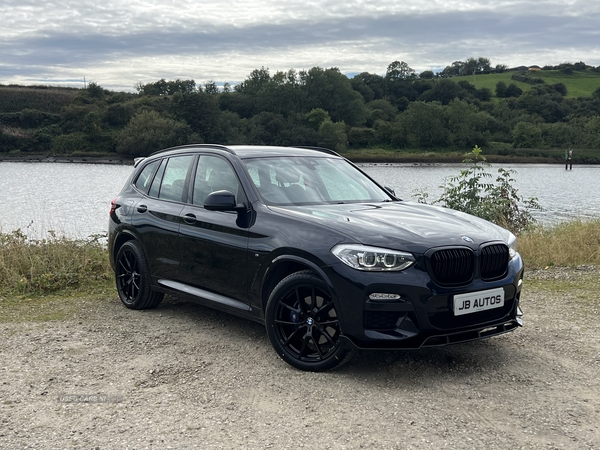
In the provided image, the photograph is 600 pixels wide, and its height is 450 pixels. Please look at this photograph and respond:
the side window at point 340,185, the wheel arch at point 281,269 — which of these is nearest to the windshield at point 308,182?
the side window at point 340,185

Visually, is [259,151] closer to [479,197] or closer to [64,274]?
[64,274]

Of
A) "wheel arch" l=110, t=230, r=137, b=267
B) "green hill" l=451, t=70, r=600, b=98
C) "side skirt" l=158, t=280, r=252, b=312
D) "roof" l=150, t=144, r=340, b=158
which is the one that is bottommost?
"side skirt" l=158, t=280, r=252, b=312

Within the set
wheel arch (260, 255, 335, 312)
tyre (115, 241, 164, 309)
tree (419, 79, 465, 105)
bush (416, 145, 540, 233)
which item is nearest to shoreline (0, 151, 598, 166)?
tree (419, 79, 465, 105)

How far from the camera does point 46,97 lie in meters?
113

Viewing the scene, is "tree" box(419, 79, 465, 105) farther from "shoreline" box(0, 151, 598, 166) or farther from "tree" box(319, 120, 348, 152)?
"tree" box(319, 120, 348, 152)

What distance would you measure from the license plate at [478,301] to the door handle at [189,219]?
2.65 meters

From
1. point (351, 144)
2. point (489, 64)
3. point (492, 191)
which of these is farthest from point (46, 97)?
point (489, 64)

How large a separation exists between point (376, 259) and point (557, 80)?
166427 millimetres

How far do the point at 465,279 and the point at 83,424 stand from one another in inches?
110

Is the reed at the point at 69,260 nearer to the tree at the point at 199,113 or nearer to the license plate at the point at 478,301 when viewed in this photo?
the license plate at the point at 478,301

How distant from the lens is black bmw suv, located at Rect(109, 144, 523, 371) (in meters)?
4.54

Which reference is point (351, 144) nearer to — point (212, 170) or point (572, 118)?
point (572, 118)

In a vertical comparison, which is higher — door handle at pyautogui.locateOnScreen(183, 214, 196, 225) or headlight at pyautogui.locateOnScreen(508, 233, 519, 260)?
door handle at pyautogui.locateOnScreen(183, 214, 196, 225)

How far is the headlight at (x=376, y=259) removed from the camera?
453 centimetres
